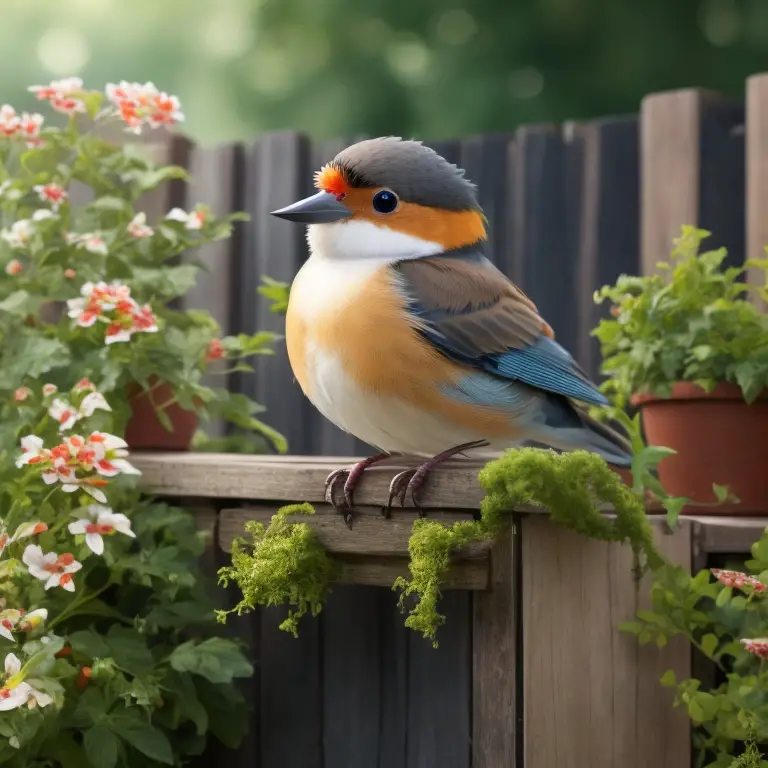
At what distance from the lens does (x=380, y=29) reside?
5.97 metres

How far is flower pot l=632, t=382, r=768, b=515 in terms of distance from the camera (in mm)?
3160

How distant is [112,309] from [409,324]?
0.96m

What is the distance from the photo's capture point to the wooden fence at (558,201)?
11.7 ft

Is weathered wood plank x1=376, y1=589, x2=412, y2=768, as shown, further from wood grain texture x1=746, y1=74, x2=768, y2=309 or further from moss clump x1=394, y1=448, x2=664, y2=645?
wood grain texture x1=746, y1=74, x2=768, y2=309

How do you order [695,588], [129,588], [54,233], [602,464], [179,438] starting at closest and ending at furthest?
[602,464] → [695,588] → [129,588] → [54,233] → [179,438]

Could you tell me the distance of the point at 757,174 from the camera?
→ 11.3ft

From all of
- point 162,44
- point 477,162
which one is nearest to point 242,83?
point 162,44

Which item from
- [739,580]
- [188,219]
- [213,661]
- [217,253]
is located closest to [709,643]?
[739,580]

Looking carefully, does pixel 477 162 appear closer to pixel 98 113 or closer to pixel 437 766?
pixel 98 113

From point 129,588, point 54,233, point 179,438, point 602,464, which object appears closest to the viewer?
point 602,464

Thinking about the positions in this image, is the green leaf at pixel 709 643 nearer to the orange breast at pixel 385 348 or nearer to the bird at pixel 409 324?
the bird at pixel 409 324

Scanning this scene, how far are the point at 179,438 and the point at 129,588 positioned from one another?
635 millimetres

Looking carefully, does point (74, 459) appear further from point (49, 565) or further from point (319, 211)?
point (319, 211)

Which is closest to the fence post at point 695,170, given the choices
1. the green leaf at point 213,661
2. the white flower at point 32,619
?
the green leaf at point 213,661
